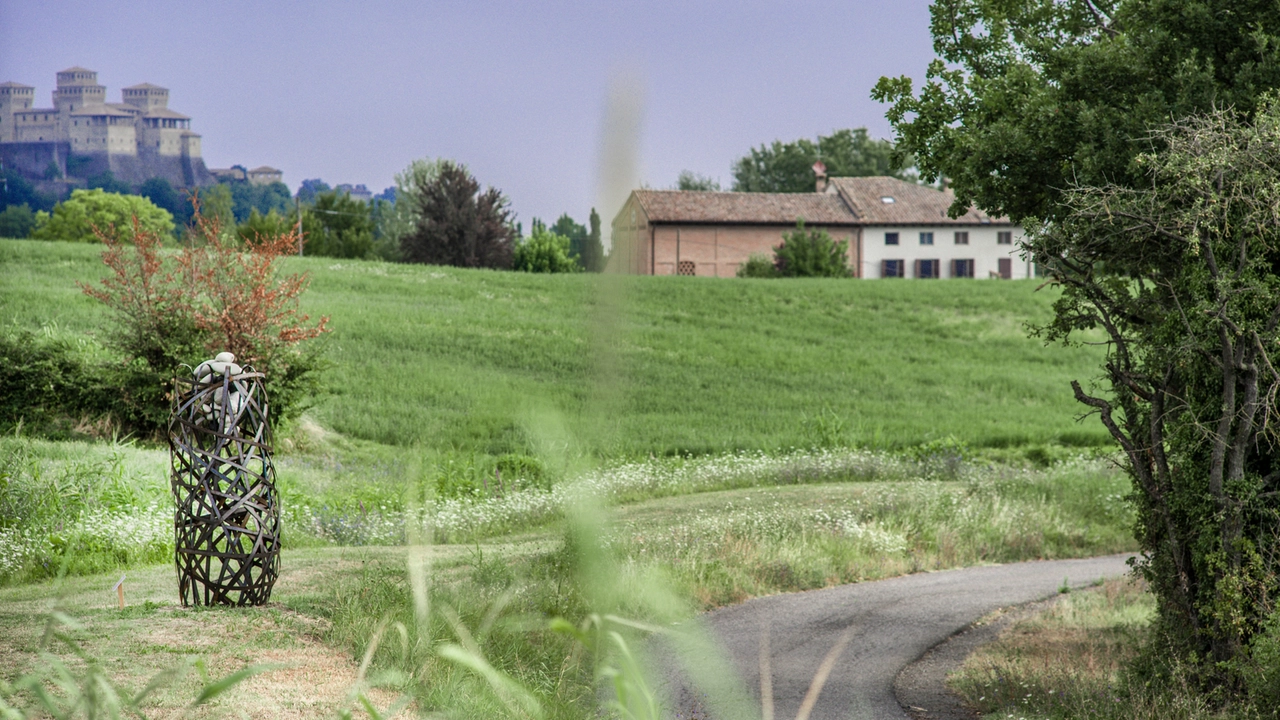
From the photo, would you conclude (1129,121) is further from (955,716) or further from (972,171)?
(955,716)

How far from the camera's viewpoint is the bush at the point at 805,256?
40375 mm

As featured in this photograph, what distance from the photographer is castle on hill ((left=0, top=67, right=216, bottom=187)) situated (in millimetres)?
37531

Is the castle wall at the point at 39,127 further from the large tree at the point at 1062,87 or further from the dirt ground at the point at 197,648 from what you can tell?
the large tree at the point at 1062,87

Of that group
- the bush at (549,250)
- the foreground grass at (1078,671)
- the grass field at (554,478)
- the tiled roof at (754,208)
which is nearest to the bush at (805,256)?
the tiled roof at (754,208)

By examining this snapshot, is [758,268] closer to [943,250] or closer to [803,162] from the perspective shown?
[943,250]

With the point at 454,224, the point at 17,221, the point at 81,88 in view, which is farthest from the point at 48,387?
the point at 81,88

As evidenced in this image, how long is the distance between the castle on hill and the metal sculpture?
32572mm

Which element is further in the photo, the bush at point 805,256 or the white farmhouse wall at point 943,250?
the white farmhouse wall at point 943,250

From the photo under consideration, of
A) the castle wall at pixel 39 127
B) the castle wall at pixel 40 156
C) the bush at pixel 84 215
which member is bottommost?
the bush at pixel 84 215

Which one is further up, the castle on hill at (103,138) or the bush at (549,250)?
the castle on hill at (103,138)

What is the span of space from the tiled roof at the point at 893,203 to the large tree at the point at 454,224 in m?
21.5

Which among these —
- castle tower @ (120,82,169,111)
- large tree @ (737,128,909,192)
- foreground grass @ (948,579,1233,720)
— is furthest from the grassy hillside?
large tree @ (737,128,909,192)

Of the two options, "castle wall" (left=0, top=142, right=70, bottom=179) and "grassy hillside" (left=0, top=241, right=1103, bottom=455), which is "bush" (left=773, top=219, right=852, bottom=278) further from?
"castle wall" (left=0, top=142, right=70, bottom=179)

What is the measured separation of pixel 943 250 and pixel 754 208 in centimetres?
1190
